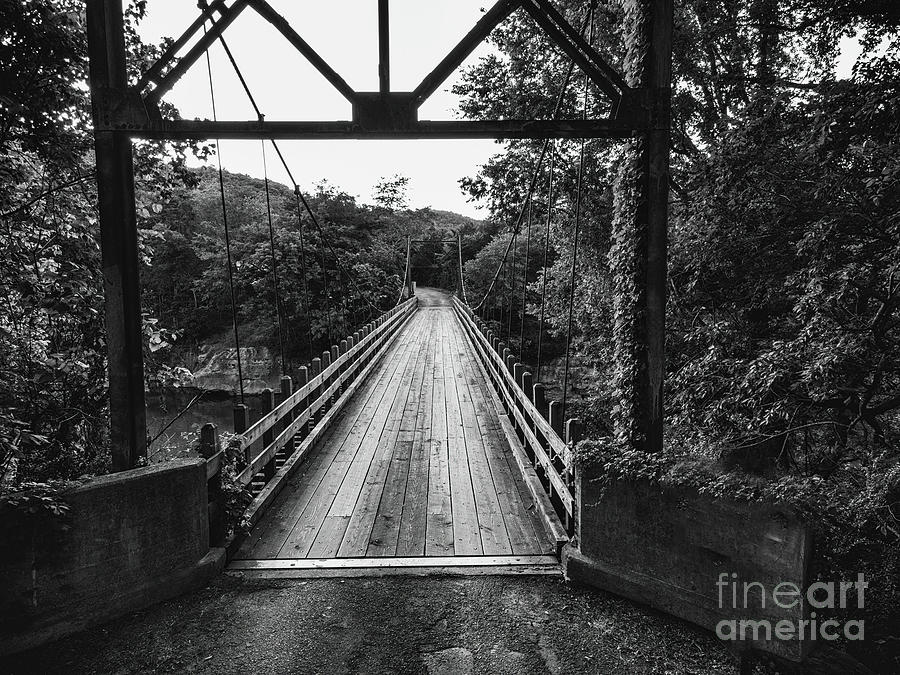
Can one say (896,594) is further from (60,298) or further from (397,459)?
(60,298)

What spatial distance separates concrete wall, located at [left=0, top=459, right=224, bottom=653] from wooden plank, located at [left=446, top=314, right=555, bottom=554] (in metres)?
2.16

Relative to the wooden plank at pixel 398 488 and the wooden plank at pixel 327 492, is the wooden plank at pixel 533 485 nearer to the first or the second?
the wooden plank at pixel 398 488

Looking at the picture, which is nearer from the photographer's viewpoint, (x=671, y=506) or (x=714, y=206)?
(x=671, y=506)

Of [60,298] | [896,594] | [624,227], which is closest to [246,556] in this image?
[60,298]

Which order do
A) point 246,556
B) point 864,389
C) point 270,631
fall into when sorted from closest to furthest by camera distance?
point 270,631 → point 246,556 → point 864,389

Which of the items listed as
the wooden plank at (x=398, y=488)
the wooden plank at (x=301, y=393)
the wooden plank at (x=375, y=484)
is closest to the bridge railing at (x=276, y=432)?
the wooden plank at (x=301, y=393)

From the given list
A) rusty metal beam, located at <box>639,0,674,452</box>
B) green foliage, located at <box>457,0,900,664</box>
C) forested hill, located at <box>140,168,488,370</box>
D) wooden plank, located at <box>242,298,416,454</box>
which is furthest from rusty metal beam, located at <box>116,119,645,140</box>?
forested hill, located at <box>140,168,488,370</box>

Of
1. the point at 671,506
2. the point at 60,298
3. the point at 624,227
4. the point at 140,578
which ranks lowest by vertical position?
the point at 140,578

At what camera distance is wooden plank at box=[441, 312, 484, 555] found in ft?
12.5

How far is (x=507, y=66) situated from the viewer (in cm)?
1030

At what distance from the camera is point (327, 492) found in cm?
472

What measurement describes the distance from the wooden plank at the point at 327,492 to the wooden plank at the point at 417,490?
549 millimetres

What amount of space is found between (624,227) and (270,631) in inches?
136

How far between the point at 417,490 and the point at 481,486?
0.62 m
